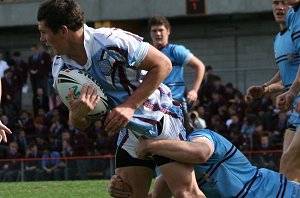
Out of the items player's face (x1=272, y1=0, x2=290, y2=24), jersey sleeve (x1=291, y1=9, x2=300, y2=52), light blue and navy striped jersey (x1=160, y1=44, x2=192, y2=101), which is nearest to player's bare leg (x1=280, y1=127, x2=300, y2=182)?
jersey sleeve (x1=291, y1=9, x2=300, y2=52)

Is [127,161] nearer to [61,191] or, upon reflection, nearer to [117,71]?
[117,71]

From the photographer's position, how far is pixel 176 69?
10.2 meters

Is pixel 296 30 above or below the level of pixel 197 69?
above

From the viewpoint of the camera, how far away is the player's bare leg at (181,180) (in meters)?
5.78

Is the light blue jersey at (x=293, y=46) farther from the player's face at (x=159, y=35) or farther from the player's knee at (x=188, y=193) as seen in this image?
the player's face at (x=159, y=35)

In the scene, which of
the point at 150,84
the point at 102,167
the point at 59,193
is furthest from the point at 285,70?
the point at 102,167

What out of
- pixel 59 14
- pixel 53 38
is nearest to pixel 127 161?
pixel 53 38

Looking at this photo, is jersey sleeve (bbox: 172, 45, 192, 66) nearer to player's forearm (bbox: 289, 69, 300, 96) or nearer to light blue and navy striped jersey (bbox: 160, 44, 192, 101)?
light blue and navy striped jersey (bbox: 160, 44, 192, 101)

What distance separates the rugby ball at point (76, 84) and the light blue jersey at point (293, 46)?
2.38 metres

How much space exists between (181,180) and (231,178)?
0.44 metres

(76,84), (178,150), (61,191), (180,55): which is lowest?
(61,191)

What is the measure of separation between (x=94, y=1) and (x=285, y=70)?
57.4 feet

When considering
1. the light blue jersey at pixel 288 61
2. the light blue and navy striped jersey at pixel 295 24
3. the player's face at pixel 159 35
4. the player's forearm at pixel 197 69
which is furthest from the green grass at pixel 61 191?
the light blue and navy striped jersey at pixel 295 24

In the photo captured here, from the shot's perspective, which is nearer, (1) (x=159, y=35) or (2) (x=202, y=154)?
(2) (x=202, y=154)
